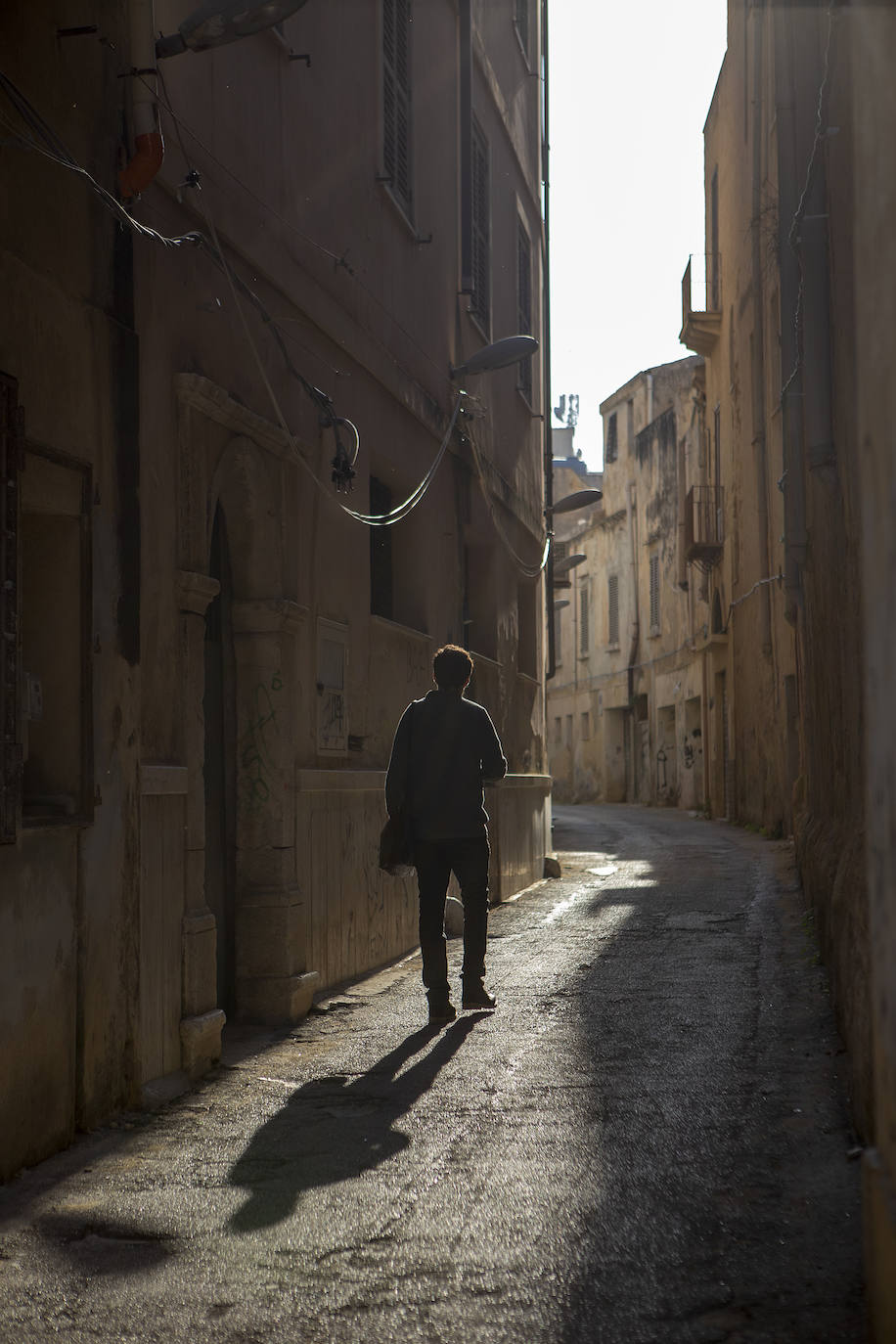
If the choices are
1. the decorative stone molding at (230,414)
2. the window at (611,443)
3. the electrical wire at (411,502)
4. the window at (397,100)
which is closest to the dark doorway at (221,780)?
the decorative stone molding at (230,414)

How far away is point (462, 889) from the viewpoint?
290 inches

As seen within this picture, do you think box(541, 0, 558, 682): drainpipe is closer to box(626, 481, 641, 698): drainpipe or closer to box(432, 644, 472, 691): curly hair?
box(432, 644, 472, 691): curly hair

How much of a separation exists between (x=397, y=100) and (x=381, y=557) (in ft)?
10.1

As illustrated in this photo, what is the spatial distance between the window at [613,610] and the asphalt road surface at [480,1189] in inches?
1356

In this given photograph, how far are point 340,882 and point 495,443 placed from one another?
675cm

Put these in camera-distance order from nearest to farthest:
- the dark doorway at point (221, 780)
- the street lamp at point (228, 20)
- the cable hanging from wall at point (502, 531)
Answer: the street lamp at point (228, 20)
the dark doorway at point (221, 780)
the cable hanging from wall at point (502, 531)

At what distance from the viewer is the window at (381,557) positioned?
10.3 meters

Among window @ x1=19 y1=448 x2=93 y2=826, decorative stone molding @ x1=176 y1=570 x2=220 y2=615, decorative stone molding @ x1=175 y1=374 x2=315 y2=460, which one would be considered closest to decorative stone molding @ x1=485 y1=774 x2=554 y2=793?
decorative stone molding @ x1=175 y1=374 x2=315 y2=460

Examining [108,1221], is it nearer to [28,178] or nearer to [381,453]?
[28,178]

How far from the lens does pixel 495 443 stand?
46.9 feet

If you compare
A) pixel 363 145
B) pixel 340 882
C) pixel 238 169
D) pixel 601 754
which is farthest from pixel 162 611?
pixel 601 754

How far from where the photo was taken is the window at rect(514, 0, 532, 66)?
52.6 feet

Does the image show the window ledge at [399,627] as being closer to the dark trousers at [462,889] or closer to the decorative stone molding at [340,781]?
the decorative stone molding at [340,781]

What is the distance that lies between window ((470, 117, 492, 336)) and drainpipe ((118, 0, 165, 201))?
24.7 ft
